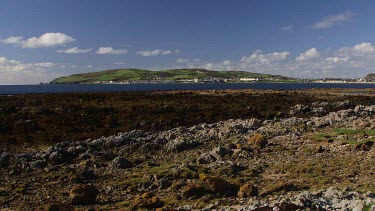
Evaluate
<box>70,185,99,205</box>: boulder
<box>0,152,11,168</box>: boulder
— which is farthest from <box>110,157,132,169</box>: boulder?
<box>0,152,11,168</box>: boulder

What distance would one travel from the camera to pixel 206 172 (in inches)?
693

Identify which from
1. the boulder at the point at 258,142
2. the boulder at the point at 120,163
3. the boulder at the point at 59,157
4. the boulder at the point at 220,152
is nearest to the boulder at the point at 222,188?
the boulder at the point at 220,152

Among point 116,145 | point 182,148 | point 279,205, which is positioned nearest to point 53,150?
point 116,145

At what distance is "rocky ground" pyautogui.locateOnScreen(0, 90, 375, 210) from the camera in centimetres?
1309

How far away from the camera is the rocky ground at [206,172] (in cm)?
1309

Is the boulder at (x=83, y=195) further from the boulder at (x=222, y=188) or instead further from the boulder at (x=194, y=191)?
the boulder at (x=222, y=188)

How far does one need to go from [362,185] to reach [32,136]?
87.5 feet

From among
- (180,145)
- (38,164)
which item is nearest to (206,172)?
(180,145)

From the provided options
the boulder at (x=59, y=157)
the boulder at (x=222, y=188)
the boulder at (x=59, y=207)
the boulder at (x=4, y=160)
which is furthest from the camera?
the boulder at (x=59, y=157)

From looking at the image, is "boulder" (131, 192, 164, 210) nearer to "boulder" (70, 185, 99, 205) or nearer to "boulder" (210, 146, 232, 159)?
"boulder" (70, 185, 99, 205)

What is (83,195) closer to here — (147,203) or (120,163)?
(147,203)

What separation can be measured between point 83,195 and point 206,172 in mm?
5969

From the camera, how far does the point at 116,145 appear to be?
968 inches

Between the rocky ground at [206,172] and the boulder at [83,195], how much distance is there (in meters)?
0.04
